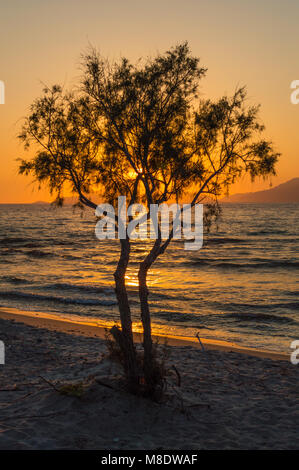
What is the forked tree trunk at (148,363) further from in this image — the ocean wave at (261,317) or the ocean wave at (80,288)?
the ocean wave at (80,288)

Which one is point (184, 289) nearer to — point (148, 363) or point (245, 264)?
point (245, 264)

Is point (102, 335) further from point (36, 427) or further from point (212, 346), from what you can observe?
point (36, 427)

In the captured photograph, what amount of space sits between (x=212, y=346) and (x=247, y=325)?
501cm

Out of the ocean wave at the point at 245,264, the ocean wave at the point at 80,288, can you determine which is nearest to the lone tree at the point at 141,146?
the ocean wave at the point at 80,288

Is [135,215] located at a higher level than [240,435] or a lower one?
higher

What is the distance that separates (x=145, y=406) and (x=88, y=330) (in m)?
9.13

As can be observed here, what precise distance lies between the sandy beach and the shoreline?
1517 mm

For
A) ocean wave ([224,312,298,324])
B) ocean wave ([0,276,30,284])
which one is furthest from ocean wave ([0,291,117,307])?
ocean wave ([224,312,298,324])

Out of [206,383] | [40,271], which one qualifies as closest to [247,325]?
[206,383]

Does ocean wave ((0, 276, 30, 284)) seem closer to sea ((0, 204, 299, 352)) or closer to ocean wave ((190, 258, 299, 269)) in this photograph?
sea ((0, 204, 299, 352))

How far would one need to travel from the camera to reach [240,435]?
8.06m

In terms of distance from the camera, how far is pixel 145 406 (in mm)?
8641

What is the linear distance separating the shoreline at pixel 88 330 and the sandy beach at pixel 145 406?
59.7 inches

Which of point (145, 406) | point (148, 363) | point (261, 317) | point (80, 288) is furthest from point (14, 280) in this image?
point (145, 406)
